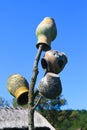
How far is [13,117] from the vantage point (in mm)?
25125

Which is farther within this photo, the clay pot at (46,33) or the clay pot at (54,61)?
the clay pot at (46,33)

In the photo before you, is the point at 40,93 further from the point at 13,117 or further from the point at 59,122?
the point at 59,122

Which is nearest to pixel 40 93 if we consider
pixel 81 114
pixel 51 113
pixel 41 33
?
pixel 41 33

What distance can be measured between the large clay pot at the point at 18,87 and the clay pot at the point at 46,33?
0.36m

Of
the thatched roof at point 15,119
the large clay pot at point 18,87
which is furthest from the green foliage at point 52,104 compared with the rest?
the large clay pot at point 18,87

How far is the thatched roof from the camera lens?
24139mm

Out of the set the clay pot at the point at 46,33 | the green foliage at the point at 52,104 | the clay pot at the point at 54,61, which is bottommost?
the green foliage at the point at 52,104

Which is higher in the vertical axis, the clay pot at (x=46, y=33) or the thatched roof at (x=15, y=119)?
the clay pot at (x=46, y=33)

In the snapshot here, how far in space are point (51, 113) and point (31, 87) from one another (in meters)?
42.7

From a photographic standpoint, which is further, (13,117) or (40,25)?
(13,117)

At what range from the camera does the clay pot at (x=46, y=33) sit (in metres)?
4.40

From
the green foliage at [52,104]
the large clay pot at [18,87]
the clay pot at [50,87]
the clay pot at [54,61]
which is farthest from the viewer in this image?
the green foliage at [52,104]

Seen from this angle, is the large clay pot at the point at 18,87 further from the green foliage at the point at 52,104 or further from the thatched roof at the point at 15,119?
the green foliage at the point at 52,104

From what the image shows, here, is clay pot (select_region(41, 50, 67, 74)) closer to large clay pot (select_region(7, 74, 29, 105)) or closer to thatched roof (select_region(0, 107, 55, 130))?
large clay pot (select_region(7, 74, 29, 105))
